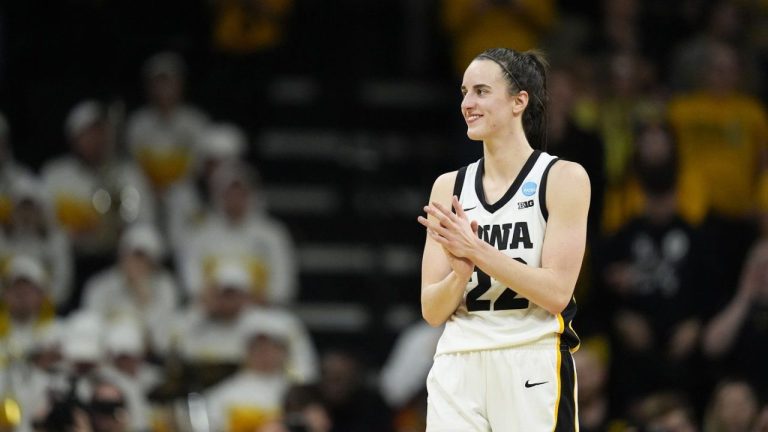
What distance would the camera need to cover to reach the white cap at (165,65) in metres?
13.5

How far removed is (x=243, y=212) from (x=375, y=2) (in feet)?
11.8

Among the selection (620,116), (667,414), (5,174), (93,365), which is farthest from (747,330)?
(5,174)

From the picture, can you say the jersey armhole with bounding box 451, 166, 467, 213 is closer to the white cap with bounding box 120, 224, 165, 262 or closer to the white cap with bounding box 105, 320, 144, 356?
the white cap with bounding box 105, 320, 144, 356

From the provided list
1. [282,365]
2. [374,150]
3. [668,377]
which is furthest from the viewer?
[374,150]

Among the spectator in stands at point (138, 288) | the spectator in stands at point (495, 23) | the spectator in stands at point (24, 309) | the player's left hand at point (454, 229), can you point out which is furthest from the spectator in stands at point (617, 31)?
the player's left hand at point (454, 229)

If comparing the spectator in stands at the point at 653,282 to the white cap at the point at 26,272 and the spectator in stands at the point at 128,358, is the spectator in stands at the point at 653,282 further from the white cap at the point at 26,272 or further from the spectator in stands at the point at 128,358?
the white cap at the point at 26,272

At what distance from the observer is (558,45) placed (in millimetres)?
13906

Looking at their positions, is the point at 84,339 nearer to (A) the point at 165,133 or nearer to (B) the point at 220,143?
(B) the point at 220,143

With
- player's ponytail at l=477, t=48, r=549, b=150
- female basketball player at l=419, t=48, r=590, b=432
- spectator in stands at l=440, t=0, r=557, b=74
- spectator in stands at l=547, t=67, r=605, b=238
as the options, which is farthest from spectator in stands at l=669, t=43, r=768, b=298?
female basketball player at l=419, t=48, r=590, b=432

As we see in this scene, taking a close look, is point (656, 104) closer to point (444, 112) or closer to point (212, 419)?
point (444, 112)

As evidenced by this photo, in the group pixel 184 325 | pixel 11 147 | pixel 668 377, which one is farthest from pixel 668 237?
pixel 11 147

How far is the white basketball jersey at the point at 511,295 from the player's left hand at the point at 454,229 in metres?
0.19

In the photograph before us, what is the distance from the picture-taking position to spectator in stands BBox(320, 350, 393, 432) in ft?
36.8

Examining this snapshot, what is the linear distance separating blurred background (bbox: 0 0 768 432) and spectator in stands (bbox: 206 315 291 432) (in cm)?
2
